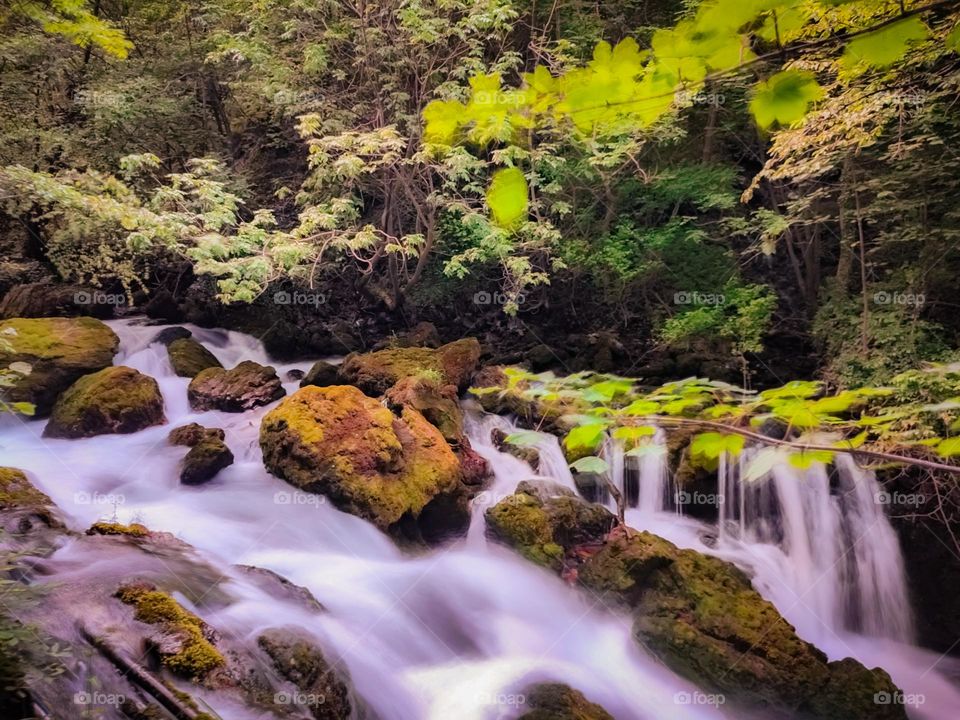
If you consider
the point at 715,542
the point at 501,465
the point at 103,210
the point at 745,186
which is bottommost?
the point at 715,542

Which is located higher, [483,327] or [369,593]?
[483,327]

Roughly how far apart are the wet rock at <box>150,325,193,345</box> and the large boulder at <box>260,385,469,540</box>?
2920mm

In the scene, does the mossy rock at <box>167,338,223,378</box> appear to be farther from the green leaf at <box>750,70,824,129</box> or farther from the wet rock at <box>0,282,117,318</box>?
the green leaf at <box>750,70,824,129</box>

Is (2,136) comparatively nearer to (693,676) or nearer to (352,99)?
(352,99)

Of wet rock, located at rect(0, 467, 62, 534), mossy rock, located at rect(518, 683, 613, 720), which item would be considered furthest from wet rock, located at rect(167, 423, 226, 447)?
mossy rock, located at rect(518, 683, 613, 720)

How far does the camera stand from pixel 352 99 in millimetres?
7547

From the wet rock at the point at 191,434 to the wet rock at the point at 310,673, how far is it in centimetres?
279

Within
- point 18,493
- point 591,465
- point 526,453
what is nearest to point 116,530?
point 18,493

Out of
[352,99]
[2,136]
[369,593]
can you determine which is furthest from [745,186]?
[2,136]

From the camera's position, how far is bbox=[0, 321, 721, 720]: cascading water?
3469mm

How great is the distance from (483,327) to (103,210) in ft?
17.2

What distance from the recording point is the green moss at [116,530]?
3.66 metres

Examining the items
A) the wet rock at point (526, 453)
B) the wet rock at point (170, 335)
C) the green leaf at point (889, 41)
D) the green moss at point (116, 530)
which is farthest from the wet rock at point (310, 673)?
the wet rock at point (170, 335)

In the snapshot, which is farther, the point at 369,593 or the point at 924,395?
the point at 924,395
